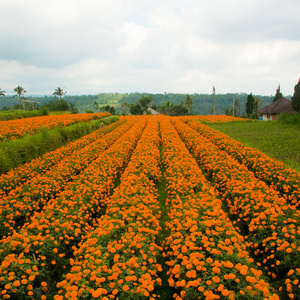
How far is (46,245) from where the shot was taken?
3832 millimetres

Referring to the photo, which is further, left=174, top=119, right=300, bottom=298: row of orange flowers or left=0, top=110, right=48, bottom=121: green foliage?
left=0, top=110, right=48, bottom=121: green foliage

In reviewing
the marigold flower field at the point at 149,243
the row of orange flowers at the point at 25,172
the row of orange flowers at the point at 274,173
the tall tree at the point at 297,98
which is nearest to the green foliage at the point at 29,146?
the row of orange flowers at the point at 25,172

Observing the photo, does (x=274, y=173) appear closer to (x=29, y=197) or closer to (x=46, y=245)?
(x=46, y=245)

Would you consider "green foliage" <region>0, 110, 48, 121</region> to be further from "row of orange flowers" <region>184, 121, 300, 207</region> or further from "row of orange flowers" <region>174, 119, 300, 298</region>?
"row of orange flowers" <region>174, 119, 300, 298</region>

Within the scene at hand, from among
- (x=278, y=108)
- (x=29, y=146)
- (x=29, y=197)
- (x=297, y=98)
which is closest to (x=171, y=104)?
(x=278, y=108)

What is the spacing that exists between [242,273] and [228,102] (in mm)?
133483

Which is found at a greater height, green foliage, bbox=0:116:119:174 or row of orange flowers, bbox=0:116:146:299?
green foliage, bbox=0:116:119:174

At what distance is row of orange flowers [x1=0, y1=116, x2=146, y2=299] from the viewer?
3.03 meters

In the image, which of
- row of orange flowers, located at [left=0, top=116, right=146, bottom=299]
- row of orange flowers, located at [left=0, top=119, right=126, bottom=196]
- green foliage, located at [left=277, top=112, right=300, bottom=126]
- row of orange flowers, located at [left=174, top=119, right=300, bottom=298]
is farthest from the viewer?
green foliage, located at [left=277, top=112, right=300, bottom=126]

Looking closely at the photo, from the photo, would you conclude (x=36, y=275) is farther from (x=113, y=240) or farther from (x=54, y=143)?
(x=54, y=143)

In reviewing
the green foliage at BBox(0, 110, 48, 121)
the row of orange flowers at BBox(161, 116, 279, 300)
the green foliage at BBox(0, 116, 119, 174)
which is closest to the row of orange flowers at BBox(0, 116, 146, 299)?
the row of orange flowers at BBox(161, 116, 279, 300)

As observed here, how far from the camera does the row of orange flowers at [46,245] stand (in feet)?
9.93

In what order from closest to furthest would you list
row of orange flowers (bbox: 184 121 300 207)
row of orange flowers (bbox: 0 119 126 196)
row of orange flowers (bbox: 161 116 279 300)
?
row of orange flowers (bbox: 161 116 279 300)
row of orange flowers (bbox: 184 121 300 207)
row of orange flowers (bbox: 0 119 126 196)

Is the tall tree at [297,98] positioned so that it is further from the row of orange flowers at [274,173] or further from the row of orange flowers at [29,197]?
the row of orange flowers at [29,197]
